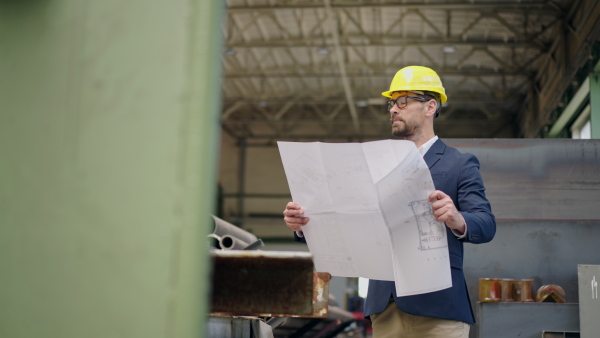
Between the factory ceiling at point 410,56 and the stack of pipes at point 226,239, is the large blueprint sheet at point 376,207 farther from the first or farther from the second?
the factory ceiling at point 410,56

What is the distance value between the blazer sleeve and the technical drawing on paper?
139mm

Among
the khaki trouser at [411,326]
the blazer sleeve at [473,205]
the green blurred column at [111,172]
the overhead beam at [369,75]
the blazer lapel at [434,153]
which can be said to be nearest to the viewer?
the green blurred column at [111,172]

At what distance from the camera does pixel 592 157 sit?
5539mm

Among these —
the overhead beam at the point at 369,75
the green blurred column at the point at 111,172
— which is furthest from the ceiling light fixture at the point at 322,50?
the green blurred column at the point at 111,172

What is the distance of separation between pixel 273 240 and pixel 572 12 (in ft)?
40.0

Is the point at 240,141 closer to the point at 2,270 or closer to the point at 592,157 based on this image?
the point at 592,157

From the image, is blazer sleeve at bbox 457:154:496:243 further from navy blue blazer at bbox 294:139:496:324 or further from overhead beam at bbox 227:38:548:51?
overhead beam at bbox 227:38:548:51

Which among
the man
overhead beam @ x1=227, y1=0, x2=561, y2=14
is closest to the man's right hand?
the man

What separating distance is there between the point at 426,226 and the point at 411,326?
0.49 metres

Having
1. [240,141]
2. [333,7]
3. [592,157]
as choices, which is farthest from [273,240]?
[592,157]

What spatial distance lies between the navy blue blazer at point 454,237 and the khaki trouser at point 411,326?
0.03m

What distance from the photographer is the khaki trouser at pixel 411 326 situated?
8.84 feet

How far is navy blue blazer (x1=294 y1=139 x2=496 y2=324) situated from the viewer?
263 cm

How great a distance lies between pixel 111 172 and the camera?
151 centimetres
